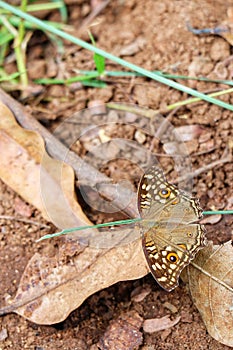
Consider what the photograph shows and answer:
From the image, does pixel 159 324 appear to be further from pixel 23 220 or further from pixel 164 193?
pixel 23 220

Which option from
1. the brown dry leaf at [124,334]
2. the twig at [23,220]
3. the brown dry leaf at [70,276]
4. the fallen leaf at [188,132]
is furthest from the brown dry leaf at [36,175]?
the fallen leaf at [188,132]

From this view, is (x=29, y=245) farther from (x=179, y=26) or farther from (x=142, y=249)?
(x=179, y=26)

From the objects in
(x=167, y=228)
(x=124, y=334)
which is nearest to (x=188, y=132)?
(x=167, y=228)

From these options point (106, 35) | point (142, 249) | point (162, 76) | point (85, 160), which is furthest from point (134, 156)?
point (106, 35)

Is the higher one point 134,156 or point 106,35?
point 106,35

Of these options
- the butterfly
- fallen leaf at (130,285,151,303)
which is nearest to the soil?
fallen leaf at (130,285,151,303)

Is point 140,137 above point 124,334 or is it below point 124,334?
above
